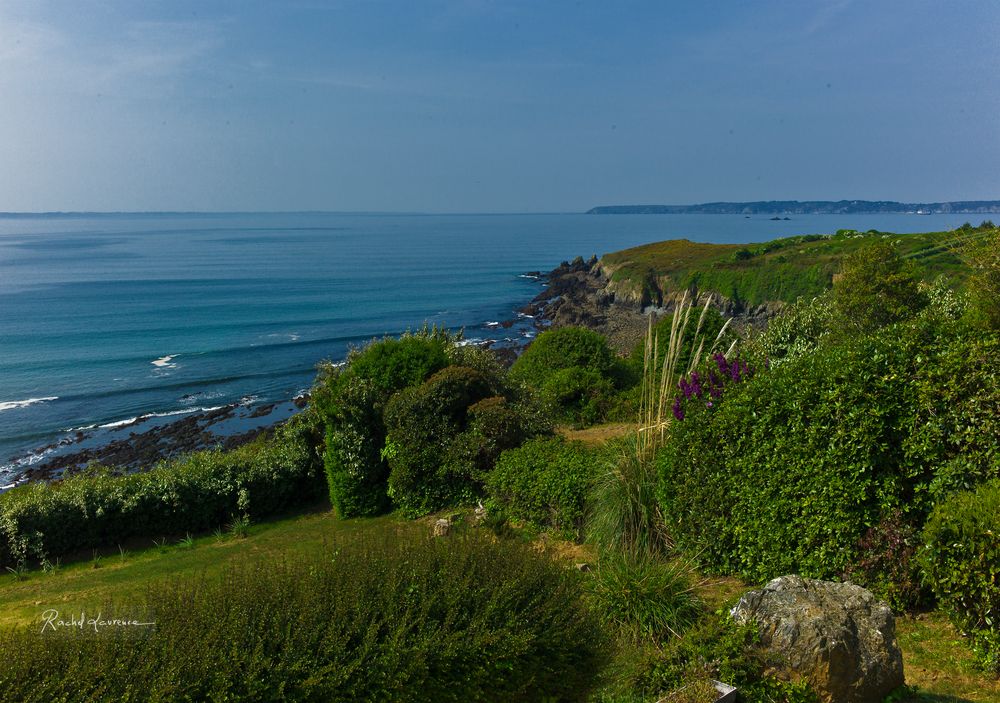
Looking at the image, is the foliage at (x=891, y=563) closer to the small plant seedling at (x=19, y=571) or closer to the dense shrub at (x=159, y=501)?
the dense shrub at (x=159, y=501)

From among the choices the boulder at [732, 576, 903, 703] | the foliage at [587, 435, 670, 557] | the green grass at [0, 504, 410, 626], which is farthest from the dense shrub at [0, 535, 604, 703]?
the green grass at [0, 504, 410, 626]

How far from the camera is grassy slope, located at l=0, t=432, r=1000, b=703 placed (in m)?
5.69

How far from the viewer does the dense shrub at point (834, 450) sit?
→ 21.5 ft

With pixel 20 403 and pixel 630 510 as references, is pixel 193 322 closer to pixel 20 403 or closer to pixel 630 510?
pixel 20 403

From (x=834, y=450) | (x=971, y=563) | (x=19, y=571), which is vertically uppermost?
(x=834, y=450)

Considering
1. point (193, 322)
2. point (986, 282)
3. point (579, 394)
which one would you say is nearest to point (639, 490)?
point (986, 282)

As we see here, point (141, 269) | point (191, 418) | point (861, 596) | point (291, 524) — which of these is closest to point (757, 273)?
point (191, 418)

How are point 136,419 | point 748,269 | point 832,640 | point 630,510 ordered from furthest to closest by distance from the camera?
point 748,269 < point 136,419 < point 630,510 < point 832,640

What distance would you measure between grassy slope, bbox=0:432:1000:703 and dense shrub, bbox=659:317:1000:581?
823 mm

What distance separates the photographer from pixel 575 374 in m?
21.2

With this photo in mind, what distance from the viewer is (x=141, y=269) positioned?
10556 cm

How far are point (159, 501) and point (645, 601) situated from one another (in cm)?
1322

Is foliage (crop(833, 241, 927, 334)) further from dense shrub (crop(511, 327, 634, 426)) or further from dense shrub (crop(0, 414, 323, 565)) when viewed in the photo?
dense shrub (crop(0, 414, 323, 565))

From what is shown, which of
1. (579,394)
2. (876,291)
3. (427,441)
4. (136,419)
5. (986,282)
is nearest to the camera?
(986,282)
